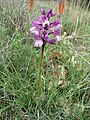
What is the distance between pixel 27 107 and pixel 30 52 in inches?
30.1

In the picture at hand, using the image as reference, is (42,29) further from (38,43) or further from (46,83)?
(46,83)

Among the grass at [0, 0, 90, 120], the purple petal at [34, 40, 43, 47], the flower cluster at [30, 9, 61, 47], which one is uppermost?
the flower cluster at [30, 9, 61, 47]

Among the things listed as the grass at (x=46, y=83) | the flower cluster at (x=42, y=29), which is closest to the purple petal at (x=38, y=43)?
the flower cluster at (x=42, y=29)

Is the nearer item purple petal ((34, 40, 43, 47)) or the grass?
purple petal ((34, 40, 43, 47))

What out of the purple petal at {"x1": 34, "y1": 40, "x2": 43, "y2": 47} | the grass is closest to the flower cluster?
the purple petal at {"x1": 34, "y1": 40, "x2": 43, "y2": 47}

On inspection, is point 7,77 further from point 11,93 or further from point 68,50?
point 68,50

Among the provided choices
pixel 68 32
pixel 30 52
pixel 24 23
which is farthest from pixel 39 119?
pixel 68 32

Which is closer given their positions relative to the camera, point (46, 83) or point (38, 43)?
point (38, 43)

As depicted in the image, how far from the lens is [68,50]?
8.83 feet

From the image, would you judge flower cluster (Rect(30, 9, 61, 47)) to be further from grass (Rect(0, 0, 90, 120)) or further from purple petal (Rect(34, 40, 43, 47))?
grass (Rect(0, 0, 90, 120))

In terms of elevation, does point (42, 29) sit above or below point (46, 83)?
above

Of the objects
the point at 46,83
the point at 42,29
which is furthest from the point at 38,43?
the point at 46,83

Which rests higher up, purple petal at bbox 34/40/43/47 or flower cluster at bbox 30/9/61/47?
flower cluster at bbox 30/9/61/47

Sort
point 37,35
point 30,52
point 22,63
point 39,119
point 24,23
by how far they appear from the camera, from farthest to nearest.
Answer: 1. point 24,23
2. point 30,52
3. point 22,63
4. point 39,119
5. point 37,35
